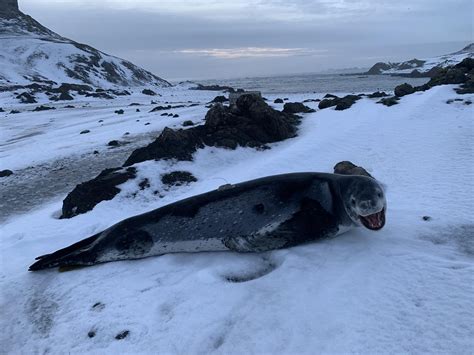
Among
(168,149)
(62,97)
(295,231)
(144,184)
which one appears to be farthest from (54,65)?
(295,231)

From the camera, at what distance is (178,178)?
28.2 feet

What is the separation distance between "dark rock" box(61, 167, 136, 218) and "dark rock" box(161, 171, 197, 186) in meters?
0.69

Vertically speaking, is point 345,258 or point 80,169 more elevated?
point 345,258

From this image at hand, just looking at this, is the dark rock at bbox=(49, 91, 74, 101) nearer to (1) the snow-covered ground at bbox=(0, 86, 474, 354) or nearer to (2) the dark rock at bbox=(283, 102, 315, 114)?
(2) the dark rock at bbox=(283, 102, 315, 114)

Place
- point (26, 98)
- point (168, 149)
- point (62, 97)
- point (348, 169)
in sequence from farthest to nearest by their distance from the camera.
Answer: point (62, 97)
point (26, 98)
point (168, 149)
point (348, 169)

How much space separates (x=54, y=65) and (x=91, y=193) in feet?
204

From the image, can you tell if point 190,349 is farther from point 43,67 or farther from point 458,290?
point 43,67

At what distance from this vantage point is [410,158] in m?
8.55

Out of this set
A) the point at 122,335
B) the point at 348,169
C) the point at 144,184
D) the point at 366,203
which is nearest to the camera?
the point at 122,335

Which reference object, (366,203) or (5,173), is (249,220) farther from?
(5,173)

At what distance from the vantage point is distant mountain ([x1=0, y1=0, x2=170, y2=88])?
55.3 m

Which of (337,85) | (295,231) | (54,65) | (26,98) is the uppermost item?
(54,65)

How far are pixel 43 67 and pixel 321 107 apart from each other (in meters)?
54.3

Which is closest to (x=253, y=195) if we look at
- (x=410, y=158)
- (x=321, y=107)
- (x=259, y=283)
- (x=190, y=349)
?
(x=259, y=283)
